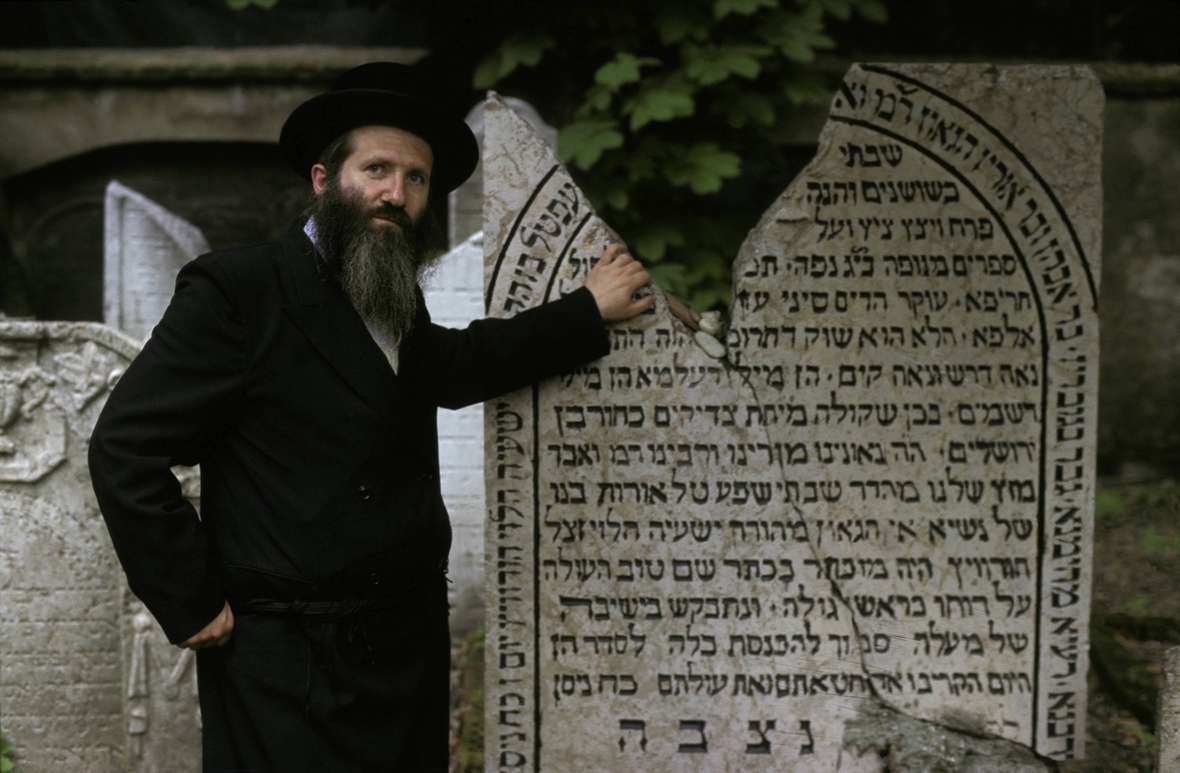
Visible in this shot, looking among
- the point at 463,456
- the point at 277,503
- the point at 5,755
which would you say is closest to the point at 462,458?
the point at 463,456

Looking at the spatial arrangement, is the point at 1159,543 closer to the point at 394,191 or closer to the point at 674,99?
the point at 674,99

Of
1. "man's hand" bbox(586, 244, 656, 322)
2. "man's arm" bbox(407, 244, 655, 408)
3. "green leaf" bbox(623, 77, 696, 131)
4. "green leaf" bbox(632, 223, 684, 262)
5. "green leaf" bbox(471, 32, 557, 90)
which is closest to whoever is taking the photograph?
"man's arm" bbox(407, 244, 655, 408)

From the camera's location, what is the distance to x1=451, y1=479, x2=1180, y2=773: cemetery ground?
3.87 m

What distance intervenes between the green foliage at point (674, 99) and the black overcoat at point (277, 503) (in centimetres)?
291

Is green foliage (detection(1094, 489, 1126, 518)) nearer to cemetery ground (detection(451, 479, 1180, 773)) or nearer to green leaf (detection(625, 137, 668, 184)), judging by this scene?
cemetery ground (detection(451, 479, 1180, 773))

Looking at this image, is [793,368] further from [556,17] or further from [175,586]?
[556,17]

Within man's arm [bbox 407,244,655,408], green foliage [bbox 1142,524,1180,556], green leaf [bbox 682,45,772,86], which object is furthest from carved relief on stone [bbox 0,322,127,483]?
green foliage [bbox 1142,524,1180,556]

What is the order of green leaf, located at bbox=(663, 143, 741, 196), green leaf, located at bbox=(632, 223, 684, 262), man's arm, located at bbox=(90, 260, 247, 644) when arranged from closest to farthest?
man's arm, located at bbox=(90, 260, 247, 644) → green leaf, located at bbox=(663, 143, 741, 196) → green leaf, located at bbox=(632, 223, 684, 262)

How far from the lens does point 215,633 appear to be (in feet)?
8.07

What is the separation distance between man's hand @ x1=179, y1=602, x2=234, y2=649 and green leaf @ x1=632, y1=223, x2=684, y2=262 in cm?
331

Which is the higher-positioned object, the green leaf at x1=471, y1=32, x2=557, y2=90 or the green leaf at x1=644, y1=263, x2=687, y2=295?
the green leaf at x1=471, y1=32, x2=557, y2=90

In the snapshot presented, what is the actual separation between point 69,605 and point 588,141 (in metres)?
3.01

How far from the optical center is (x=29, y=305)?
20.8ft

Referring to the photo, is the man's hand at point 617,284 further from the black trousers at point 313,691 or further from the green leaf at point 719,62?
the green leaf at point 719,62
